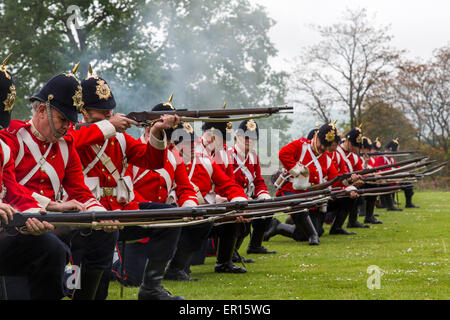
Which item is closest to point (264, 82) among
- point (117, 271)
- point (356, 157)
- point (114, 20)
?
point (114, 20)

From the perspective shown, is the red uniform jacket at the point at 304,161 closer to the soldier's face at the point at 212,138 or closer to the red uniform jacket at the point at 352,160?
the red uniform jacket at the point at 352,160

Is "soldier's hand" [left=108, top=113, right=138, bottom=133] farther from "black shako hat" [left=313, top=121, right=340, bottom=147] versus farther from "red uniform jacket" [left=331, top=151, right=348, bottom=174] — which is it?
"red uniform jacket" [left=331, top=151, right=348, bottom=174]

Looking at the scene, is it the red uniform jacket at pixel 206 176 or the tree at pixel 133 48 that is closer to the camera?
the red uniform jacket at pixel 206 176

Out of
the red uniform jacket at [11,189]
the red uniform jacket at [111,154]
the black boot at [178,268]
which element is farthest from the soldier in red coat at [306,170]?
the red uniform jacket at [11,189]

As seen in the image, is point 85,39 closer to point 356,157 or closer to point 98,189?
point 356,157

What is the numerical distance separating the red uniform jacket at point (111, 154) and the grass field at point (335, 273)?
1179 millimetres

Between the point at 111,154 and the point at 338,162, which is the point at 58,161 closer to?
the point at 111,154

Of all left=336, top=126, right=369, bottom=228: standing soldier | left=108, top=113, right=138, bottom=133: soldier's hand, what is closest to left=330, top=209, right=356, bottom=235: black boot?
left=336, top=126, right=369, bottom=228: standing soldier

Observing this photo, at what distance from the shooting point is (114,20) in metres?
24.1

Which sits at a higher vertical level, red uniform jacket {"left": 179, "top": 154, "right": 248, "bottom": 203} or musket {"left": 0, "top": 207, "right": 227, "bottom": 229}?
red uniform jacket {"left": 179, "top": 154, "right": 248, "bottom": 203}

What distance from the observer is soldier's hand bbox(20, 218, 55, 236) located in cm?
380

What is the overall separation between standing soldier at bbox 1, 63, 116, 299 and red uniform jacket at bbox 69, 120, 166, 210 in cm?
53

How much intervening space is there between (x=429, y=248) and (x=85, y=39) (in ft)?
57.9

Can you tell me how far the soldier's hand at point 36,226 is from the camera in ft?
12.5
